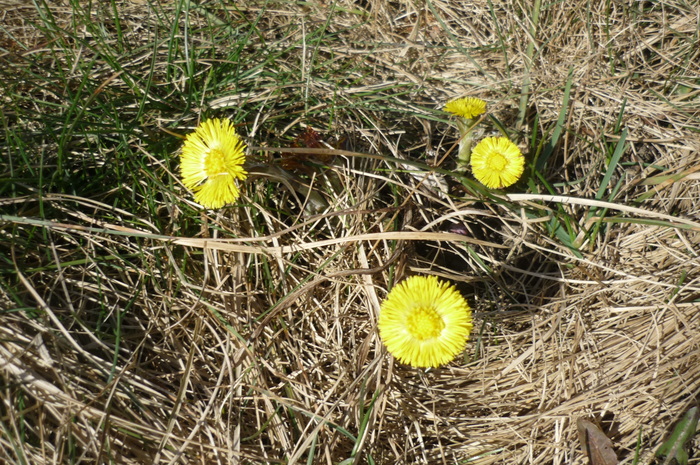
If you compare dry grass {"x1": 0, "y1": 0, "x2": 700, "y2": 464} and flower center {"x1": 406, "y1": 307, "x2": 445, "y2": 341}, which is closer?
flower center {"x1": 406, "y1": 307, "x2": 445, "y2": 341}

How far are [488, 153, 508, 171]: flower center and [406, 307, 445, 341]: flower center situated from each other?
51cm

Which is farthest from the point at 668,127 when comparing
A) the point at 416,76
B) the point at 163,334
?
the point at 163,334

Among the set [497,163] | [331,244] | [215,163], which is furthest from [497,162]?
[215,163]

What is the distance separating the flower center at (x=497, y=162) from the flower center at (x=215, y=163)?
767 mm

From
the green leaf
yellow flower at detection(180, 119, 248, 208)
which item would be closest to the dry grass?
the green leaf

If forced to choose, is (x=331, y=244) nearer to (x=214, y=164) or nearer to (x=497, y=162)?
(x=214, y=164)

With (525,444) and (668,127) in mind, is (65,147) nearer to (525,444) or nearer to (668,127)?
(525,444)

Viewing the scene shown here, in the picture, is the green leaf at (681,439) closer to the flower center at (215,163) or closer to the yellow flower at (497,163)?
the yellow flower at (497,163)

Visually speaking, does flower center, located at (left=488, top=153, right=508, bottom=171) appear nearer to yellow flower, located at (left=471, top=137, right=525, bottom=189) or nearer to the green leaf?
yellow flower, located at (left=471, top=137, right=525, bottom=189)

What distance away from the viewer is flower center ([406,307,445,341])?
1142 millimetres

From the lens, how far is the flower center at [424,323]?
114 centimetres

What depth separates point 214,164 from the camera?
1.24 m

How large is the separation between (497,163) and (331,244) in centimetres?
55

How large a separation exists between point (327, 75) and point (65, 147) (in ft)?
2.85
